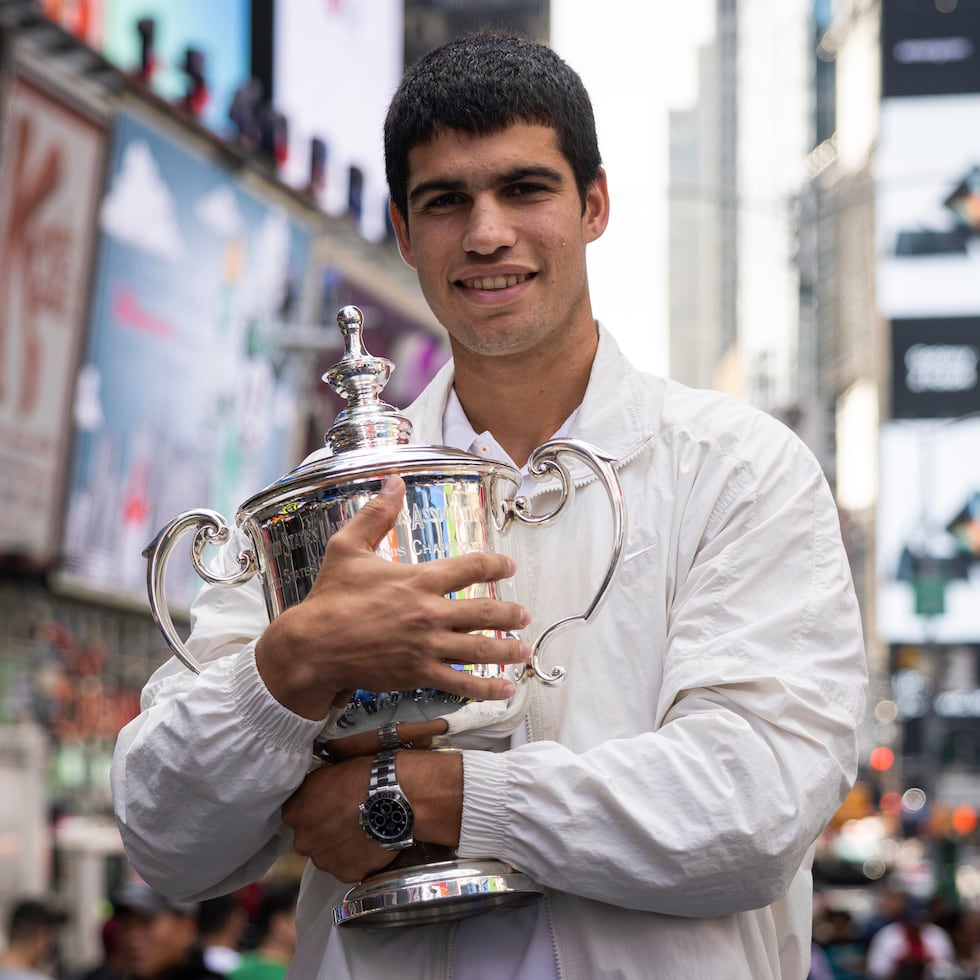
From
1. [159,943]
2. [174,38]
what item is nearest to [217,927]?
[159,943]

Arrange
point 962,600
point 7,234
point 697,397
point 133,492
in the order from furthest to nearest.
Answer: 1. point 962,600
2. point 133,492
3. point 7,234
4. point 697,397

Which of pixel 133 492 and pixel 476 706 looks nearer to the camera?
pixel 476 706

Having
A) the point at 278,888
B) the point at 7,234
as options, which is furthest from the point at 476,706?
the point at 7,234

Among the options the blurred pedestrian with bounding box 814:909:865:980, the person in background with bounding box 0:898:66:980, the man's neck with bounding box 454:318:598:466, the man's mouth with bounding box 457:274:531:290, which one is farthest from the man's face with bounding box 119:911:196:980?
the blurred pedestrian with bounding box 814:909:865:980

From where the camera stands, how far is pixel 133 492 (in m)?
20.5

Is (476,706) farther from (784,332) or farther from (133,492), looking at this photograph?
(784,332)

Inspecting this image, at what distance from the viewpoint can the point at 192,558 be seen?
2.51 metres

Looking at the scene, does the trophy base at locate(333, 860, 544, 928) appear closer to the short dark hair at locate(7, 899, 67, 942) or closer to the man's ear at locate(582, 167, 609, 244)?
the man's ear at locate(582, 167, 609, 244)

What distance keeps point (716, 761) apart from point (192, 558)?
29.5 inches

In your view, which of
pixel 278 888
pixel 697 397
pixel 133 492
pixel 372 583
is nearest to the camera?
pixel 372 583

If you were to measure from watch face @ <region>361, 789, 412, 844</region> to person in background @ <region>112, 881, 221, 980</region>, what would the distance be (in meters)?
5.32

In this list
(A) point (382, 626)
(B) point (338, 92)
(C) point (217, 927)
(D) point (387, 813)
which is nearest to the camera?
(A) point (382, 626)

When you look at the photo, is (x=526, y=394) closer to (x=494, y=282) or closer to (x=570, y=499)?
(x=494, y=282)

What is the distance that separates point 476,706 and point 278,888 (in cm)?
766
